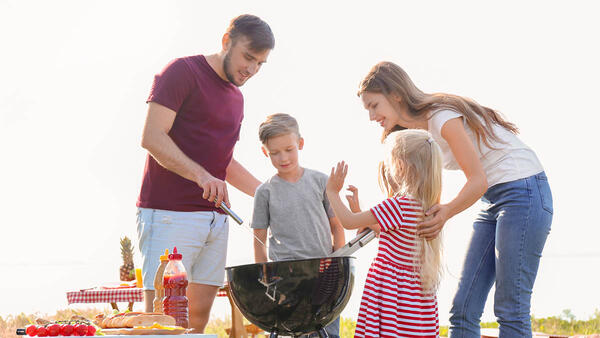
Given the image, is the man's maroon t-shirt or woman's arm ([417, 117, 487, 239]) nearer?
woman's arm ([417, 117, 487, 239])

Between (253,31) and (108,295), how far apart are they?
352 cm

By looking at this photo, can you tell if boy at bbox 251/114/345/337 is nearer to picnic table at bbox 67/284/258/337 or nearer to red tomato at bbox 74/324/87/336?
red tomato at bbox 74/324/87/336

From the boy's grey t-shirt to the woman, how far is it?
22.9 inches

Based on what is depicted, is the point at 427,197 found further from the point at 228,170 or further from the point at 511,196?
the point at 228,170

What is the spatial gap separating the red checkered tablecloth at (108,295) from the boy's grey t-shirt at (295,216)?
2.73 metres

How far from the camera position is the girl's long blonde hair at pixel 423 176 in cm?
266

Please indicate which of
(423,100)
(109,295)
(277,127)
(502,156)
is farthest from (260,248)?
(109,295)

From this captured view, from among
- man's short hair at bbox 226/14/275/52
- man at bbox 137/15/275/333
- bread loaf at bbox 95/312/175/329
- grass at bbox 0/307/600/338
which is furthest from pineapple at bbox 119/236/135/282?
bread loaf at bbox 95/312/175/329

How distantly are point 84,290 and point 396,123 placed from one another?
411cm

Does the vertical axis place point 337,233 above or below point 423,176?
below

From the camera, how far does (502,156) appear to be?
275 cm

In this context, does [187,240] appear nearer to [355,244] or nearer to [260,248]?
[260,248]

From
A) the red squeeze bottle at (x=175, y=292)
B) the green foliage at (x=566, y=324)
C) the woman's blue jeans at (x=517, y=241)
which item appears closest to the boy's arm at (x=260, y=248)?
the red squeeze bottle at (x=175, y=292)

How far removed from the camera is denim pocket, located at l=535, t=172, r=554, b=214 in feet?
8.84
